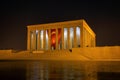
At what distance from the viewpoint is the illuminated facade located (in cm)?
5272

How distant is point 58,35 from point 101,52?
1837cm

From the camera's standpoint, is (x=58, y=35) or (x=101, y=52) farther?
(x=58, y=35)

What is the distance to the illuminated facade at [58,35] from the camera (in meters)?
52.7

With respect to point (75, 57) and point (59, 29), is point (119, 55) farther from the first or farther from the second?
point (59, 29)

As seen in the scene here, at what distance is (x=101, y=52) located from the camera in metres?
40.6

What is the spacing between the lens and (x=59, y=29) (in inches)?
2194

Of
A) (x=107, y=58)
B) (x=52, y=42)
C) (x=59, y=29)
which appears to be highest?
(x=59, y=29)

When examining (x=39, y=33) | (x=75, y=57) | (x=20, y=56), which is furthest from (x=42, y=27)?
(x=75, y=57)

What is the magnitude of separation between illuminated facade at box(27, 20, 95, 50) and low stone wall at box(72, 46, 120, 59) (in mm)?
10257

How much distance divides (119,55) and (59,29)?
2166 centimetres

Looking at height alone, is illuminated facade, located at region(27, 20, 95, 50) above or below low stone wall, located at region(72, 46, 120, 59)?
above

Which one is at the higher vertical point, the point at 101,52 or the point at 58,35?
the point at 58,35

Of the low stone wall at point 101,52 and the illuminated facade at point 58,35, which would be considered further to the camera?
the illuminated facade at point 58,35

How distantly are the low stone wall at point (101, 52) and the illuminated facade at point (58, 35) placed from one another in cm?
1026
